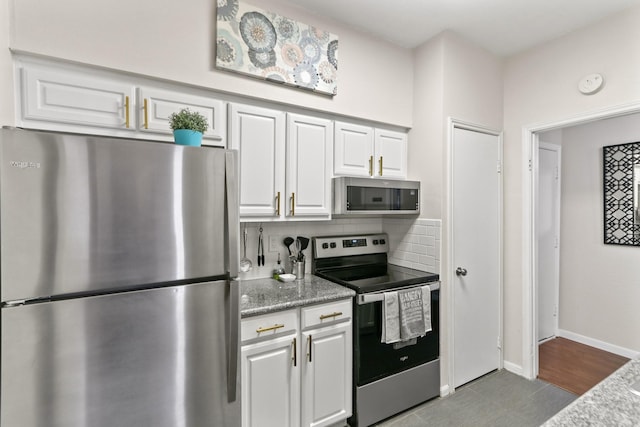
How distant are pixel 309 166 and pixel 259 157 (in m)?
0.37

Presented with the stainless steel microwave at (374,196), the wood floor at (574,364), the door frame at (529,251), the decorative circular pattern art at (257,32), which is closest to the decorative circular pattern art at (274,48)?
the decorative circular pattern art at (257,32)

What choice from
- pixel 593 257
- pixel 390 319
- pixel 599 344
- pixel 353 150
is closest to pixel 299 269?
pixel 390 319

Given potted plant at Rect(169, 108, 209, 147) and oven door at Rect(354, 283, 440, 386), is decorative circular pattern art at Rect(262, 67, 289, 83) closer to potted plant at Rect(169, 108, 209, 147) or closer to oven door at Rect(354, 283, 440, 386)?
potted plant at Rect(169, 108, 209, 147)

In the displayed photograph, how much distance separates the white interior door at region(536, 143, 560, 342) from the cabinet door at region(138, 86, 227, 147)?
3.30m

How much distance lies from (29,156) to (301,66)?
5.33 feet

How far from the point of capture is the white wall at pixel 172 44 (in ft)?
4.85

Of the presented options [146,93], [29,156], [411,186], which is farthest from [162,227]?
[411,186]

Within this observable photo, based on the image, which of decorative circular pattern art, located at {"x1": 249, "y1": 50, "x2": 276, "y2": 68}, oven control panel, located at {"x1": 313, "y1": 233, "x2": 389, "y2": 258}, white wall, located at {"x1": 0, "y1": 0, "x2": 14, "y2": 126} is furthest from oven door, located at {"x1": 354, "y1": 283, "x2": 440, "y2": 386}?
white wall, located at {"x1": 0, "y1": 0, "x2": 14, "y2": 126}

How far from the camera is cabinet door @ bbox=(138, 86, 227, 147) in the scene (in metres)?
1.70

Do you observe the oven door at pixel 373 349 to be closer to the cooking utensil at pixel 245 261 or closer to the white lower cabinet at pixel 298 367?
the white lower cabinet at pixel 298 367

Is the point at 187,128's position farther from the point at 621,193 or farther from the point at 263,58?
the point at 621,193

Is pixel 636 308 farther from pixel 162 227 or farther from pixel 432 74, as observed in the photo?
pixel 162 227

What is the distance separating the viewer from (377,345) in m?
2.10

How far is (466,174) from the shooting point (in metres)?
2.59
